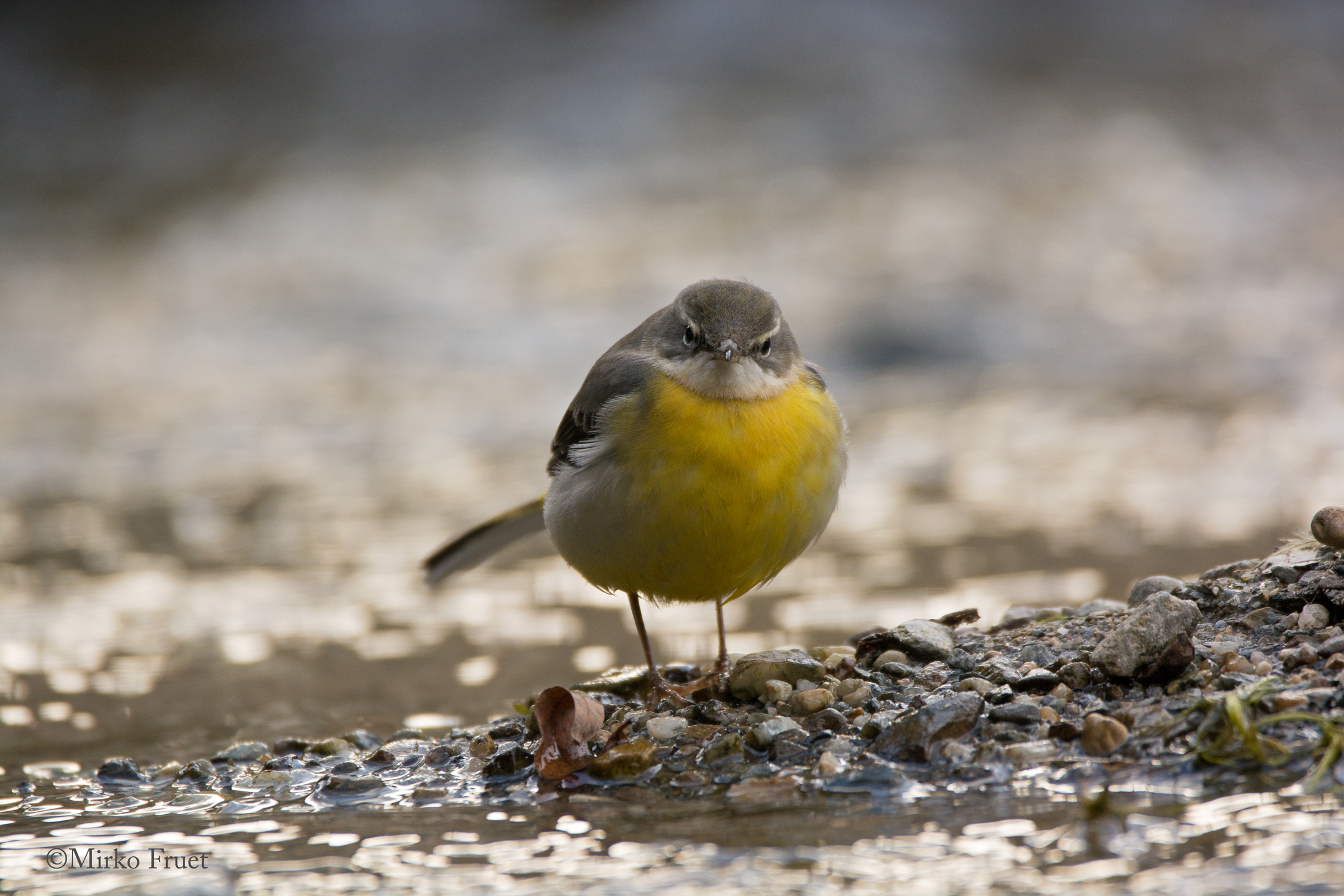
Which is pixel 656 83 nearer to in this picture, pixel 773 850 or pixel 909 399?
pixel 909 399

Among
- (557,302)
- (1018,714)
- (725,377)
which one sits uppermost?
(557,302)

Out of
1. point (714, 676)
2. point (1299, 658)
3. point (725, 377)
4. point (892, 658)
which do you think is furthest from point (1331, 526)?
point (714, 676)

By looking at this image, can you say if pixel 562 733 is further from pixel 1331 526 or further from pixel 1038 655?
pixel 1331 526

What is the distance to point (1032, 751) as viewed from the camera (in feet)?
12.4

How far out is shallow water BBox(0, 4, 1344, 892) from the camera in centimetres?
619

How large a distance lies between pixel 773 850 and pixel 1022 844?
0.63 meters

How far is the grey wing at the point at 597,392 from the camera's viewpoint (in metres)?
4.89

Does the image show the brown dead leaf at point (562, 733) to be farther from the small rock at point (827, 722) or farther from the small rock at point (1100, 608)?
the small rock at point (1100, 608)

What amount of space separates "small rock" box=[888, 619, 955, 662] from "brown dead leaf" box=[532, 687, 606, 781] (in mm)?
1188

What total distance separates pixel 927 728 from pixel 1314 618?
1.38 meters

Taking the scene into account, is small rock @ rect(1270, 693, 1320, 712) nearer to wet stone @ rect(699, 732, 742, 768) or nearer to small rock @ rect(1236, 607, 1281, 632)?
small rock @ rect(1236, 607, 1281, 632)

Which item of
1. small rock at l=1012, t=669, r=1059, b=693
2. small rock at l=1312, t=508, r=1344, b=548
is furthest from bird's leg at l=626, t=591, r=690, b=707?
small rock at l=1312, t=508, r=1344, b=548

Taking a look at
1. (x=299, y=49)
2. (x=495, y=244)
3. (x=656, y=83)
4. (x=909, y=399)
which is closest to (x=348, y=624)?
(x=909, y=399)

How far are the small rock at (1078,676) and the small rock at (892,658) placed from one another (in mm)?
658
